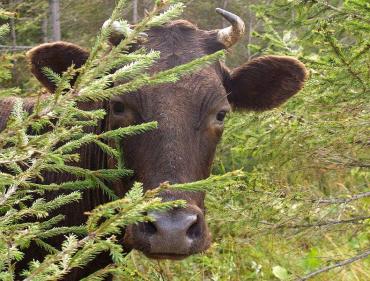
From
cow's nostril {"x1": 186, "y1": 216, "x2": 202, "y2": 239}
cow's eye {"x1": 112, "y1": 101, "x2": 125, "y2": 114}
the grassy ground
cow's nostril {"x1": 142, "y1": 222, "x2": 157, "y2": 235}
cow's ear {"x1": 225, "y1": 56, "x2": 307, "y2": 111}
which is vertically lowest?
the grassy ground

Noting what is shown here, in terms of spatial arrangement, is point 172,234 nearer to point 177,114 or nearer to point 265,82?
point 177,114

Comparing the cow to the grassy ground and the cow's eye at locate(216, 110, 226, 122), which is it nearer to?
the cow's eye at locate(216, 110, 226, 122)

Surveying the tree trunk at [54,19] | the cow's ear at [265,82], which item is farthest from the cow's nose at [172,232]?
the tree trunk at [54,19]

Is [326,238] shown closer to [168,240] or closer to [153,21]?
[168,240]

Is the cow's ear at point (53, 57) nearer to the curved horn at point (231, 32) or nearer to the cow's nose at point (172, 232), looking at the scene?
the curved horn at point (231, 32)

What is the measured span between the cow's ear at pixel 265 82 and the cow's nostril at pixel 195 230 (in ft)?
5.46

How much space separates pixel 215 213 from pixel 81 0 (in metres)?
8.66

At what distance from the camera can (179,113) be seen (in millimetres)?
3393

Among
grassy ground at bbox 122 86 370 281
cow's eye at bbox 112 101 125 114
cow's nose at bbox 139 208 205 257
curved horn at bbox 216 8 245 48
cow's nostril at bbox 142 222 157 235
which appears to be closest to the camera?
cow's nose at bbox 139 208 205 257

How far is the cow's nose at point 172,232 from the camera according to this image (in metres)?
2.81

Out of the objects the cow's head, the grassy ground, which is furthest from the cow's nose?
the grassy ground

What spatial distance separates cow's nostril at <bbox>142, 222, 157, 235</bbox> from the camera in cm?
291

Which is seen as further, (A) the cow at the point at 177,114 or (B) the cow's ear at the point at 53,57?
(B) the cow's ear at the point at 53,57

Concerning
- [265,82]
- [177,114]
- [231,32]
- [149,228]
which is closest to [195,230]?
[149,228]
